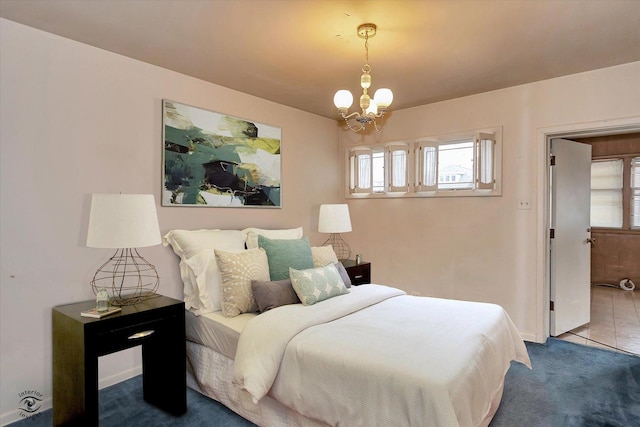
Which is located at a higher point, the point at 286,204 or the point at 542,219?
the point at 286,204

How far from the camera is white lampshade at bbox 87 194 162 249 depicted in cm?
209

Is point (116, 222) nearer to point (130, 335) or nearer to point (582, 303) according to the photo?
point (130, 335)

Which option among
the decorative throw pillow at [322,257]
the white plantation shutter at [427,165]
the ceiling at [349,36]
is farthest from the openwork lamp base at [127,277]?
the white plantation shutter at [427,165]

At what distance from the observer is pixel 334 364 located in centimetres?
174

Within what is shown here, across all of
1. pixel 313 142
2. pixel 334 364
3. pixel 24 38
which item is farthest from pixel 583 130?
pixel 24 38

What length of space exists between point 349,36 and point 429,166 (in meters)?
2.06

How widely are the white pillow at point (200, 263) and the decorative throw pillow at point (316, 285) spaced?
599 mm

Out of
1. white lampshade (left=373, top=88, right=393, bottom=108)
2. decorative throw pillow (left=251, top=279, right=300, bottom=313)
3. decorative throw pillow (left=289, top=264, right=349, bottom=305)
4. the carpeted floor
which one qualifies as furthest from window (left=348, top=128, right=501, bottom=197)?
decorative throw pillow (left=251, top=279, right=300, bottom=313)

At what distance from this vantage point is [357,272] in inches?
150

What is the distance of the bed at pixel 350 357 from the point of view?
5.16 ft

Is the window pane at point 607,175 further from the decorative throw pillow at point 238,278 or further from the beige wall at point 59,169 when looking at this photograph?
the beige wall at point 59,169

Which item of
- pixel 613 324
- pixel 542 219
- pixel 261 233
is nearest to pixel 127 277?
pixel 261 233

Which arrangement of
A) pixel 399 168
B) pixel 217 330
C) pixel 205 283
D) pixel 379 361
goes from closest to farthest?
pixel 379 361
pixel 217 330
pixel 205 283
pixel 399 168

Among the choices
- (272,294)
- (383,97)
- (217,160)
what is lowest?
(272,294)
